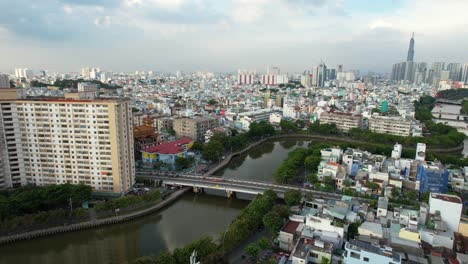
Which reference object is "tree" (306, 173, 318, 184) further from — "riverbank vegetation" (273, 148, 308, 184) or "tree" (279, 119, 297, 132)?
"tree" (279, 119, 297, 132)

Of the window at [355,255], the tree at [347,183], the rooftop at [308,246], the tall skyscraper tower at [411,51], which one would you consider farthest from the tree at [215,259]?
the tall skyscraper tower at [411,51]

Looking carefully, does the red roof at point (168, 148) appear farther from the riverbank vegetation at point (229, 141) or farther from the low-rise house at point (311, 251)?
the low-rise house at point (311, 251)

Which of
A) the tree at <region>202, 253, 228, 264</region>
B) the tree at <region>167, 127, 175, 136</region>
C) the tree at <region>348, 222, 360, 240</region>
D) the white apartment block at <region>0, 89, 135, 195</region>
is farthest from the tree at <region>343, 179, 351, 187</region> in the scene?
the tree at <region>167, 127, 175, 136</region>

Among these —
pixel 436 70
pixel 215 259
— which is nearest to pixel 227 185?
pixel 215 259

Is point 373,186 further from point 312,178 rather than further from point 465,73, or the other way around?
point 465,73

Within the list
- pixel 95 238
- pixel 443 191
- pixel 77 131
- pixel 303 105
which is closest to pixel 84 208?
pixel 95 238

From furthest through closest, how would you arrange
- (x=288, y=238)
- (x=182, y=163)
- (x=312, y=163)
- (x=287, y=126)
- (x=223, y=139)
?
(x=287, y=126) < (x=223, y=139) < (x=182, y=163) < (x=312, y=163) < (x=288, y=238)
